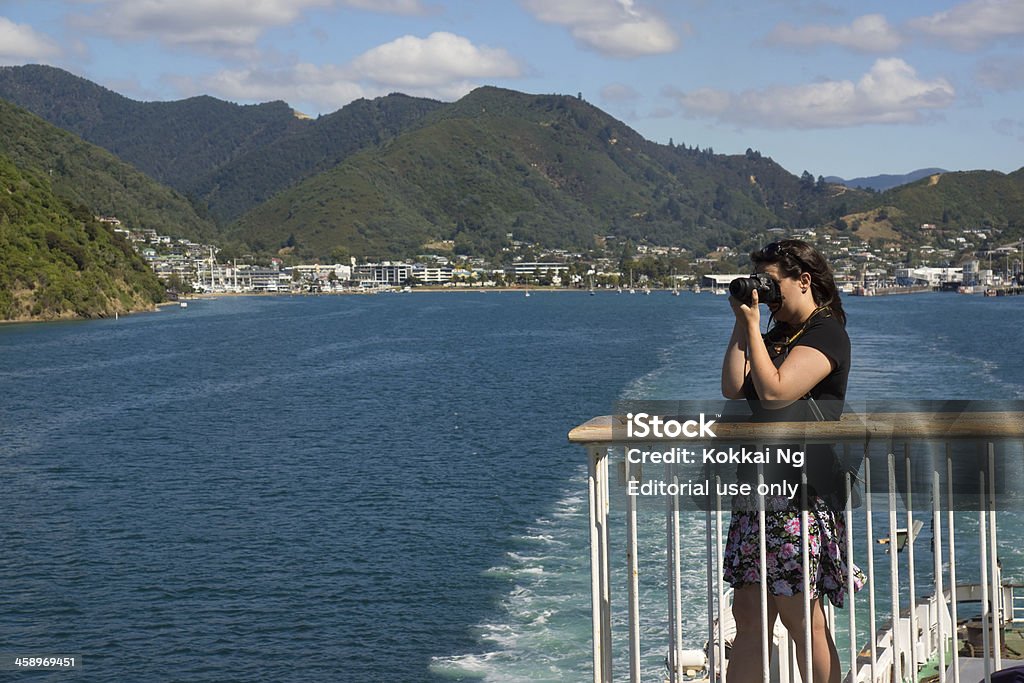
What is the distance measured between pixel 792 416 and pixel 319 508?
16.6m

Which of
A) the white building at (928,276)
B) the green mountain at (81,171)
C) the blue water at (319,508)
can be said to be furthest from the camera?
the white building at (928,276)

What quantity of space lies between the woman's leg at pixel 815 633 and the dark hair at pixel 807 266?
865 mm

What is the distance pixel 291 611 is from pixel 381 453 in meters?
11.5

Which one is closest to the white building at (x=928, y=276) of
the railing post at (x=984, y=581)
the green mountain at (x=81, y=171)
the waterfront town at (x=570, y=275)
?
the waterfront town at (x=570, y=275)

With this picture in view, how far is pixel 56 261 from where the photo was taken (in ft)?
293

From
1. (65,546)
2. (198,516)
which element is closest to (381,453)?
(198,516)

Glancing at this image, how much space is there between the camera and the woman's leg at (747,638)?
11.5 feet

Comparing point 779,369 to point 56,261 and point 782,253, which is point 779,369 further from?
point 56,261

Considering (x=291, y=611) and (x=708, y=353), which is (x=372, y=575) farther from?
(x=708, y=353)

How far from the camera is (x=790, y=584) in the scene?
3.45 m

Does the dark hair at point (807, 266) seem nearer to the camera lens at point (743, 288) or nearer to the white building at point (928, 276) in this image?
the camera lens at point (743, 288)

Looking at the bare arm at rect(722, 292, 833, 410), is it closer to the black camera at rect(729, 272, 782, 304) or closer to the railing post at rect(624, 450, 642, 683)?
the black camera at rect(729, 272, 782, 304)

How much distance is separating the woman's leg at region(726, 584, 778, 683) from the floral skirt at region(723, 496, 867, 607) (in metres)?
0.06

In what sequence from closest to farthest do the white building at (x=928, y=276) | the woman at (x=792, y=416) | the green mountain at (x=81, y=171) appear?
the woman at (x=792, y=416) < the green mountain at (x=81, y=171) < the white building at (x=928, y=276)
